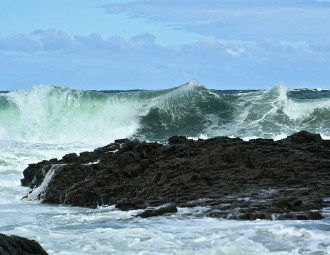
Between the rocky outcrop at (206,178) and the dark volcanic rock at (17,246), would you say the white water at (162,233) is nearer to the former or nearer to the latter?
the rocky outcrop at (206,178)

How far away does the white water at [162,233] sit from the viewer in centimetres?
921

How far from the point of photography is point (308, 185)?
43.4 ft

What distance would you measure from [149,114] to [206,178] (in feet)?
74.8

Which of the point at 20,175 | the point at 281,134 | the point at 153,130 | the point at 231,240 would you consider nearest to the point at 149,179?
the point at 231,240

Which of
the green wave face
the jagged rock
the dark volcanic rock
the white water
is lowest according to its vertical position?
the white water

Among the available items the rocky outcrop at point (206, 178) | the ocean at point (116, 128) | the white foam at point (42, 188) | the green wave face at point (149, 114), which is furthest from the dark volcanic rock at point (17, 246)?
the green wave face at point (149, 114)

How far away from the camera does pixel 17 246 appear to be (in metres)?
6.46

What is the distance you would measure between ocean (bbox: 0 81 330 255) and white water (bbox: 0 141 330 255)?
0.07ft

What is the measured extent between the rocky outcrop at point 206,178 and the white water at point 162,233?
0.48 meters

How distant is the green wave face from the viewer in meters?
35.0

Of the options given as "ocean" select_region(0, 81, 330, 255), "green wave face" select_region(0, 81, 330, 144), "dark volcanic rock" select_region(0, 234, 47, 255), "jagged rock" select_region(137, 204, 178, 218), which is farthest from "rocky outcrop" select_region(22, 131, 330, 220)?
"green wave face" select_region(0, 81, 330, 144)

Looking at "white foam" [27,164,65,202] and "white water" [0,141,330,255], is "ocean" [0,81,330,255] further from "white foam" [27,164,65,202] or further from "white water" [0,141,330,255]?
"white foam" [27,164,65,202]

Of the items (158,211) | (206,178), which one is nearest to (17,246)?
(158,211)

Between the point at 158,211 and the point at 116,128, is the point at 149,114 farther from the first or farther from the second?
the point at 158,211
